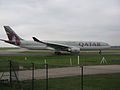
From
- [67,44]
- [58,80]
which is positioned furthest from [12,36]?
[58,80]

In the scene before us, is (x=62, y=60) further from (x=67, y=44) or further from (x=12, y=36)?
(x=12, y=36)

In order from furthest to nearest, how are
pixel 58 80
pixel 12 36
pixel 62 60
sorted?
pixel 12 36
pixel 62 60
pixel 58 80

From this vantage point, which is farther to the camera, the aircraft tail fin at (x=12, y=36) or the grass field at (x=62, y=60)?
the aircraft tail fin at (x=12, y=36)

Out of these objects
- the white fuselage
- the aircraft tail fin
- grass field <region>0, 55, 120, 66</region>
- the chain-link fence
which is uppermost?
the aircraft tail fin

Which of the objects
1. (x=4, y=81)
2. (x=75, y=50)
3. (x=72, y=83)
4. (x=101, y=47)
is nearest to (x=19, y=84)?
(x=4, y=81)

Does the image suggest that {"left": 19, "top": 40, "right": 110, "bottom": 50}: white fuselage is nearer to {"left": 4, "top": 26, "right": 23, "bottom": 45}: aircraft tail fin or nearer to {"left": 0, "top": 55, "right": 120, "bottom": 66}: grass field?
{"left": 4, "top": 26, "right": 23, "bottom": 45}: aircraft tail fin

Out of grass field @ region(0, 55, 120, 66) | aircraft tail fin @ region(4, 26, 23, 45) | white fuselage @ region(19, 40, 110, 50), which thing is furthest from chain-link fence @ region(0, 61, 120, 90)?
aircraft tail fin @ region(4, 26, 23, 45)

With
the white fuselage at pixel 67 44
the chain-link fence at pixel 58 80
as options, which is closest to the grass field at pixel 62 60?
the chain-link fence at pixel 58 80

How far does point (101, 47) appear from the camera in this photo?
61.0 meters

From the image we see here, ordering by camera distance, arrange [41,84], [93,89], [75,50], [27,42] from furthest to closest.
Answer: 1. [27,42]
2. [75,50]
3. [41,84]
4. [93,89]

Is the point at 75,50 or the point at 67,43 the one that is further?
the point at 67,43

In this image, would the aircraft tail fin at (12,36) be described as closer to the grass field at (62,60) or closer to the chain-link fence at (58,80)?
the grass field at (62,60)

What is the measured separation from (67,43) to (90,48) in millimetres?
6087

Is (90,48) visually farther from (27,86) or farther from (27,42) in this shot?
(27,86)
